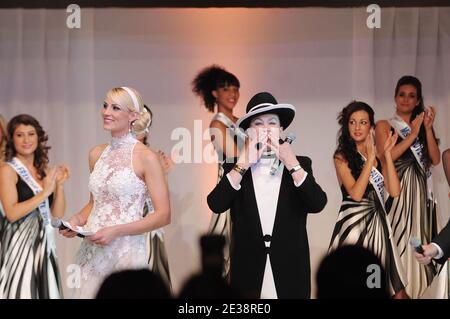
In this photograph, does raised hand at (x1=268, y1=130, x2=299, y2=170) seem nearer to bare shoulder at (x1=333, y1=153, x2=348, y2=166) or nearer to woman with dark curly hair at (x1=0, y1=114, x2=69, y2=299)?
bare shoulder at (x1=333, y1=153, x2=348, y2=166)

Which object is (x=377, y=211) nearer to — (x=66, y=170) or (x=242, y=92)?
(x=242, y=92)

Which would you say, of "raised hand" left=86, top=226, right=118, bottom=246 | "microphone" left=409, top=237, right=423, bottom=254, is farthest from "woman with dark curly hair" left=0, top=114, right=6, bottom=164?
"microphone" left=409, top=237, right=423, bottom=254

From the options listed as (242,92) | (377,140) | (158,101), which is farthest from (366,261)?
(158,101)

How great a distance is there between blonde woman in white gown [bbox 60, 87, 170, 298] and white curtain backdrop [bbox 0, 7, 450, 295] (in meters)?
0.72

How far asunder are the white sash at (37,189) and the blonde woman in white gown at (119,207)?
66 centimetres

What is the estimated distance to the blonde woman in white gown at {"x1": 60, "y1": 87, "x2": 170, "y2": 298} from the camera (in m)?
3.65

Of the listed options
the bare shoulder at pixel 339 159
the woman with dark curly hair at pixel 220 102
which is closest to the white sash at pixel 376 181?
the bare shoulder at pixel 339 159

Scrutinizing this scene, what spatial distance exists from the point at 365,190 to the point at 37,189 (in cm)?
174

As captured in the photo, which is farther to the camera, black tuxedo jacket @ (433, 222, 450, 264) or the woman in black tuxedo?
black tuxedo jacket @ (433, 222, 450, 264)

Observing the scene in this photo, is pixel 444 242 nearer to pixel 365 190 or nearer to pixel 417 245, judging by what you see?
pixel 417 245

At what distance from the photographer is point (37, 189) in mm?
4375

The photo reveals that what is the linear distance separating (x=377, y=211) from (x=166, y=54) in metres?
1.43

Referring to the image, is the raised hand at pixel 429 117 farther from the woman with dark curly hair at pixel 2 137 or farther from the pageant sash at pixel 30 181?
the woman with dark curly hair at pixel 2 137

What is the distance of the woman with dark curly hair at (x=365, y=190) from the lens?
434cm
